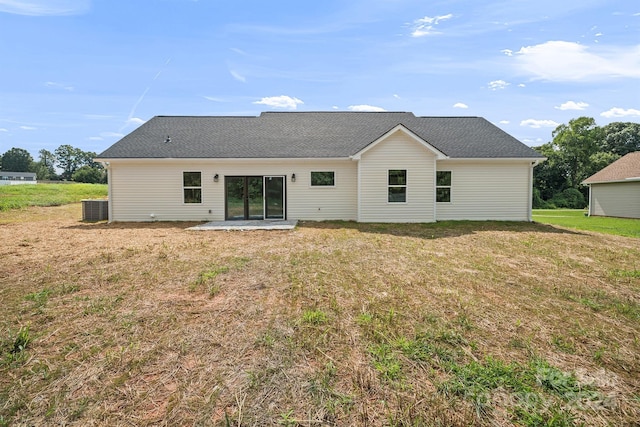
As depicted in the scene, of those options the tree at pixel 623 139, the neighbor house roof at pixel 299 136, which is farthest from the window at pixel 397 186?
the tree at pixel 623 139

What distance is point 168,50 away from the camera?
43.9 feet

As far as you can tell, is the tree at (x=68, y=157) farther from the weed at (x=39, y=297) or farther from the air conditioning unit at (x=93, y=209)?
the weed at (x=39, y=297)

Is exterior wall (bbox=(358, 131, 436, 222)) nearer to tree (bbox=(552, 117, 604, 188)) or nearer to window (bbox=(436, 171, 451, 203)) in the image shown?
window (bbox=(436, 171, 451, 203))

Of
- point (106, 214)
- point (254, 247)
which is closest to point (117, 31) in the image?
point (106, 214)

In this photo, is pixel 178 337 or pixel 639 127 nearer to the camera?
pixel 178 337

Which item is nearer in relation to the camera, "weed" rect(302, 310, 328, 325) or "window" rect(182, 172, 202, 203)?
"weed" rect(302, 310, 328, 325)

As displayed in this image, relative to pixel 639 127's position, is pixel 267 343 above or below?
below

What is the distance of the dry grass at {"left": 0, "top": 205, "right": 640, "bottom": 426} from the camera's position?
241 cm

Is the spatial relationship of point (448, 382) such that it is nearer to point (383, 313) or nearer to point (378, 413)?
point (378, 413)

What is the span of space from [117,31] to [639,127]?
5936 centimetres

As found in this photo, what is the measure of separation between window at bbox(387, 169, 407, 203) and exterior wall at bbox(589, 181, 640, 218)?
15.8m

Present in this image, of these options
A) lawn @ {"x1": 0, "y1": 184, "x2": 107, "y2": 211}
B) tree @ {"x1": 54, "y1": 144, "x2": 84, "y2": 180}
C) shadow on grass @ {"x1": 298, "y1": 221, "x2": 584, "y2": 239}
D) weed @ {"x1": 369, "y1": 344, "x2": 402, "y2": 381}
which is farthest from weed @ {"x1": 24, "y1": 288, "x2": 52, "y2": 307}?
tree @ {"x1": 54, "y1": 144, "x2": 84, "y2": 180}

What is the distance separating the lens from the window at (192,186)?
46.2 feet

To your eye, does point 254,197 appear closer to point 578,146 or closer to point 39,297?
point 39,297
